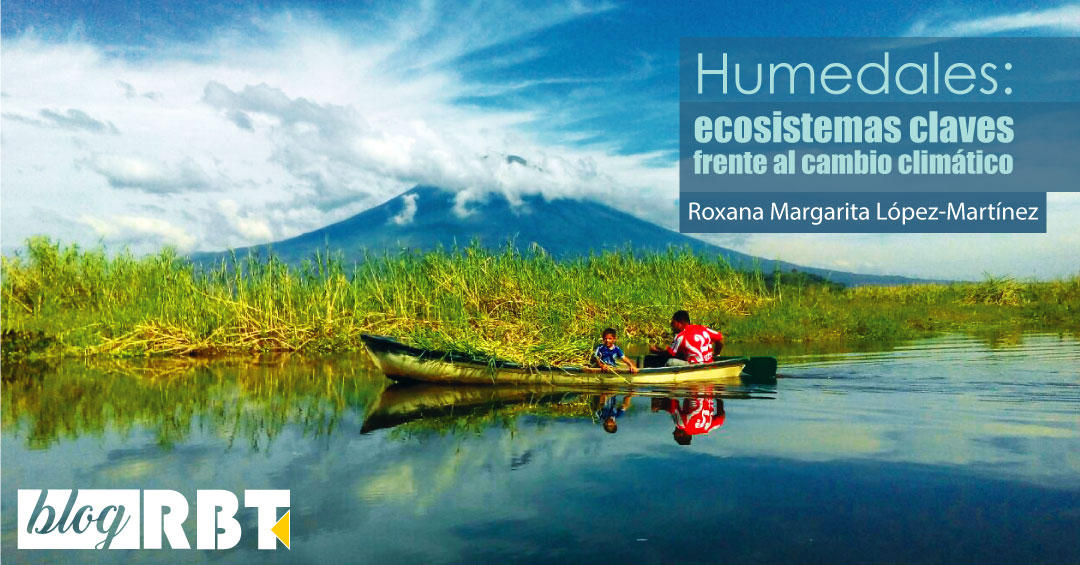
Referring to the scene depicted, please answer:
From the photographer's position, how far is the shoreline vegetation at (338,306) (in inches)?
653

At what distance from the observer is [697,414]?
9633 millimetres

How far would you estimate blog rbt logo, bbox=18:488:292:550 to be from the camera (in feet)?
17.9

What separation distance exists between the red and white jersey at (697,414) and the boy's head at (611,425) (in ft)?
2.26

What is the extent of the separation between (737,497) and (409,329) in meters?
11.7

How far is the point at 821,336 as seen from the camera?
1981 centimetres

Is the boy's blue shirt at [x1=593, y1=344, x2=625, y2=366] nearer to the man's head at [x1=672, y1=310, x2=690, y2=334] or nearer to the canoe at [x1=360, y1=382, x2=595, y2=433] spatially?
the canoe at [x1=360, y1=382, x2=595, y2=433]

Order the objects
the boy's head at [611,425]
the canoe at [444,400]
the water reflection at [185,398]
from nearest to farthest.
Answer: the boy's head at [611,425] < the water reflection at [185,398] < the canoe at [444,400]

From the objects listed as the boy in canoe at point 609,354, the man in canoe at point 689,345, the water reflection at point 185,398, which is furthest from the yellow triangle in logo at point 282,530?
the man in canoe at point 689,345

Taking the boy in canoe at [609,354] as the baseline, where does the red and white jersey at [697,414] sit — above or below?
below

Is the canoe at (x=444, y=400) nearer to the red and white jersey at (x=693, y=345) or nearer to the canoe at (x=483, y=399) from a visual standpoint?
the canoe at (x=483, y=399)

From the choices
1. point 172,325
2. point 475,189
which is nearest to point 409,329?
point 172,325

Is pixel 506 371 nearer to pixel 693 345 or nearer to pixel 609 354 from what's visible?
pixel 609 354

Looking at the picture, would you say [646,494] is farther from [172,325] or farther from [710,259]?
[710,259]

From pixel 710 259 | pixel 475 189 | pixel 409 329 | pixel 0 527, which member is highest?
pixel 475 189
